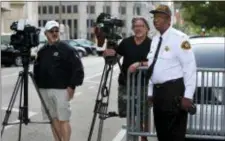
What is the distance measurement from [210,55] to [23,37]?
10.4ft

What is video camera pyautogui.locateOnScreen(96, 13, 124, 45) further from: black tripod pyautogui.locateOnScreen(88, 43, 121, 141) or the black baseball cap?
the black baseball cap

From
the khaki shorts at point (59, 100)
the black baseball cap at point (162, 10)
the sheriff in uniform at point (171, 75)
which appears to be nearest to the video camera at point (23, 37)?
the khaki shorts at point (59, 100)

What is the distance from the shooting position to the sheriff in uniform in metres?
5.50

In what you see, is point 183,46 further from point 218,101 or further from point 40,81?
point 40,81

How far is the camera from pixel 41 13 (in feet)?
382

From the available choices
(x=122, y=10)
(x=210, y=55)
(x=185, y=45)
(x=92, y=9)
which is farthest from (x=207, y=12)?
(x=122, y=10)

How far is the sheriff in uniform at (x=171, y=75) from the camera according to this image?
18.0 ft

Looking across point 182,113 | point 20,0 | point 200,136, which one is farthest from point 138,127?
point 20,0

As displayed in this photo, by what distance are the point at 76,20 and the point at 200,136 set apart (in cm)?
10860

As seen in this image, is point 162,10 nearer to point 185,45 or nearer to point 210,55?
point 185,45

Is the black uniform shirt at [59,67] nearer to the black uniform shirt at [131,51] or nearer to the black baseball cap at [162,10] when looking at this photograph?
the black uniform shirt at [131,51]

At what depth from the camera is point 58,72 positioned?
23.6 ft

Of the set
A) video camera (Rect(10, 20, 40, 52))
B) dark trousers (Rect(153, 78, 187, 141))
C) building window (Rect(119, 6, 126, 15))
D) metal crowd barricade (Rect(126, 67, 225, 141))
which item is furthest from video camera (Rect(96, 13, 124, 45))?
building window (Rect(119, 6, 126, 15))

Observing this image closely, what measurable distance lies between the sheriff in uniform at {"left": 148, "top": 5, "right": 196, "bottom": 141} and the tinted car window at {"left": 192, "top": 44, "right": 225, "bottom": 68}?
10.1 feet
